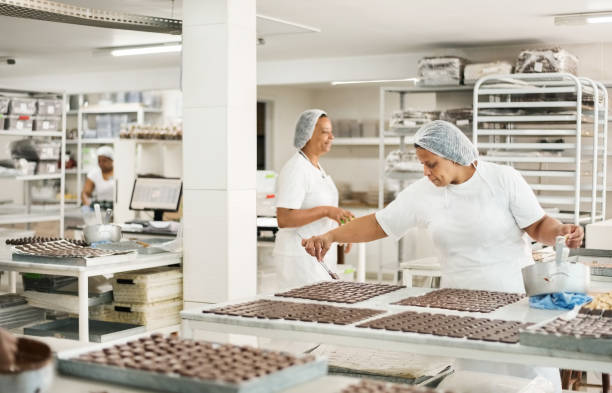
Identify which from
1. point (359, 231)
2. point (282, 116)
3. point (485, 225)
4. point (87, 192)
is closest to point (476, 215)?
point (485, 225)

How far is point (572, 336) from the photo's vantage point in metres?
2.28

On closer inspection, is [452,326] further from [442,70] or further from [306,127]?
[442,70]

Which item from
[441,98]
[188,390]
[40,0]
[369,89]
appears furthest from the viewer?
[369,89]

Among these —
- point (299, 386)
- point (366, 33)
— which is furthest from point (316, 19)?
point (299, 386)

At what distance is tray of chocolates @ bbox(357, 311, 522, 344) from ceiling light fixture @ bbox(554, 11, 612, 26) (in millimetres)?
4503

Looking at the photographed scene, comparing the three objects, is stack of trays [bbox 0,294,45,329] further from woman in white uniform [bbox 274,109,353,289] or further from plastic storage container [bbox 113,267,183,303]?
woman in white uniform [bbox 274,109,353,289]

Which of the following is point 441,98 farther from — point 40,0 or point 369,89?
point 40,0

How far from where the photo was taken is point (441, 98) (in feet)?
29.3

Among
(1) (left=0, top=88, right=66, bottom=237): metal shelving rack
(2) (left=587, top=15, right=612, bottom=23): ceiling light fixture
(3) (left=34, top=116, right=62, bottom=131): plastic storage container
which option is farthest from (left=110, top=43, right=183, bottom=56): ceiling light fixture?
(2) (left=587, top=15, right=612, bottom=23): ceiling light fixture

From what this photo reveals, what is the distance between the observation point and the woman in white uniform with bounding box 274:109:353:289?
4.66 metres

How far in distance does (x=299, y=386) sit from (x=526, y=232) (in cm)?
182

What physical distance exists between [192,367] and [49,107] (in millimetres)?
6174

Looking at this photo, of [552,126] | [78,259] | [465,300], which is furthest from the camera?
[552,126]

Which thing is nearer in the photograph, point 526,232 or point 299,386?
point 299,386
